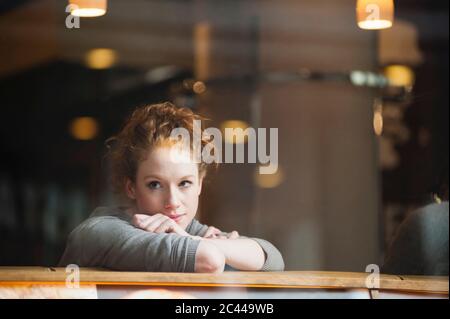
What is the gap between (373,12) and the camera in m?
2.06

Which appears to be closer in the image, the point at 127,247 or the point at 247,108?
the point at 127,247

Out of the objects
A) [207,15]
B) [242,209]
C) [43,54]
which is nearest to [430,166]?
[242,209]

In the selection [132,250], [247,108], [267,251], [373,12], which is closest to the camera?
[132,250]

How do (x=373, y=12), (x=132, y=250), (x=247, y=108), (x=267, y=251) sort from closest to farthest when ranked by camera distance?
(x=132, y=250) < (x=267, y=251) < (x=373, y=12) < (x=247, y=108)

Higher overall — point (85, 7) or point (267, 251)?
point (85, 7)

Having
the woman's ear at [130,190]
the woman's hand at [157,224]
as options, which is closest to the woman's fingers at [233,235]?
the woman's hand at [157,224]

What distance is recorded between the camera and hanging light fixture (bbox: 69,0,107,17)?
1.92 meters

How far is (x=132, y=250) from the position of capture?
1.77m

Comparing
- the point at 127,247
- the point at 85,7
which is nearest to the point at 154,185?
the point at 127,247

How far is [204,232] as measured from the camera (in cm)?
183

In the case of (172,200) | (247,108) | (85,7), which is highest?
(85,7)

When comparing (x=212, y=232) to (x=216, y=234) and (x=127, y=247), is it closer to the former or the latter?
(x=216, y=234)

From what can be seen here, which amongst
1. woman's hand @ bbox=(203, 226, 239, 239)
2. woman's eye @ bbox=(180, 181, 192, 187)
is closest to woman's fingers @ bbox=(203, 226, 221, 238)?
woman's hand @ bbox=(203, 226, 239, 239)

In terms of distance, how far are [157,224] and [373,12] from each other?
0.74 metres
